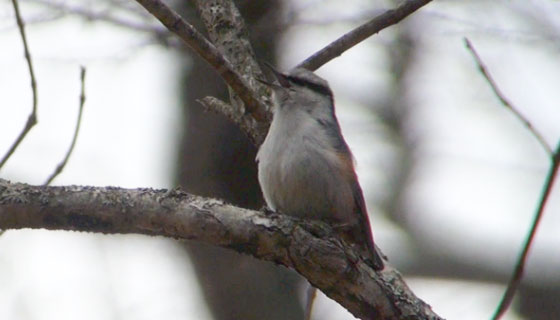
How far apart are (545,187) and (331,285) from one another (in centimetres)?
137

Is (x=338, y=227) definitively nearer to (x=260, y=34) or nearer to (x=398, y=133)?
(x=260, y=34)

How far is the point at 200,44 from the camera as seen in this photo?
3119mm

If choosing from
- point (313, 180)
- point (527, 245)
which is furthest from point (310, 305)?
point (527, 245)

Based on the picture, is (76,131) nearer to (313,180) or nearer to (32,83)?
(32,83)

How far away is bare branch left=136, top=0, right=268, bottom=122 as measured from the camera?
3014mm

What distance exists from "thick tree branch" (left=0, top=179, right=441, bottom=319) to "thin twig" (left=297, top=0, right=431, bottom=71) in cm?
133

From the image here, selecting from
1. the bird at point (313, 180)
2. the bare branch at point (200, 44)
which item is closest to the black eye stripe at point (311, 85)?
the bird at point (313, 180)

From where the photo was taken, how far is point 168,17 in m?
3.03

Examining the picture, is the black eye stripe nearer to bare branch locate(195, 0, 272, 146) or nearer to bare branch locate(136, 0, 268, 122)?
bare branch locate(195, 0, 272, 146)

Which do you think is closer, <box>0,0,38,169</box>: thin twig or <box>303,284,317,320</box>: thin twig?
<box>0,0,38,169</box>: thin twig

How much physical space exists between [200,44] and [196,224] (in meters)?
0.80

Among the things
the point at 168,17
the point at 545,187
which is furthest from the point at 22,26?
the point at 545,187

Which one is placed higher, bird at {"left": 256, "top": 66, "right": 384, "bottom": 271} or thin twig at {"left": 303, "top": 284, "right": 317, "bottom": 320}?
bird at {"left": 256, "top": 66, "right": 384, "bottom": 271}

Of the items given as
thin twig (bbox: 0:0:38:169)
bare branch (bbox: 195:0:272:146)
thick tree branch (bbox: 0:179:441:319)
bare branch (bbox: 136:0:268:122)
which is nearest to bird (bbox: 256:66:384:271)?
bare branch (bbox: 195:0:272:146)
